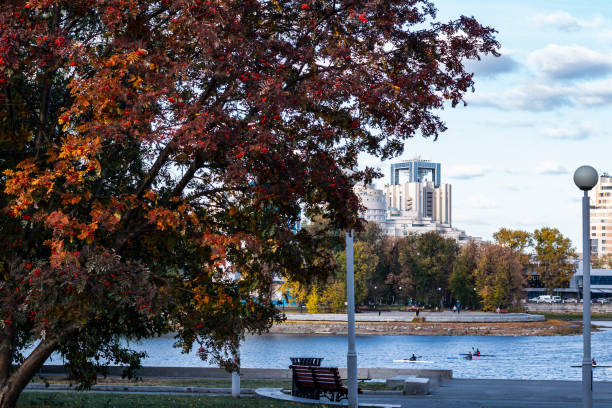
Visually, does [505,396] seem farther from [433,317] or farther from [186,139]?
[433,317]

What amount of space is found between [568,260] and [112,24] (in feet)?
479

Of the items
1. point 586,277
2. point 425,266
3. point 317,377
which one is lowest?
point 317,377

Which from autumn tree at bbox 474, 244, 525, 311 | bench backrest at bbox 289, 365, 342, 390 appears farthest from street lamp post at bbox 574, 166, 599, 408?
autumn tree at bbox 474, 244, 525, 311

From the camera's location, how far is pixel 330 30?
12.2 m

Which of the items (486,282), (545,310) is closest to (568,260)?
(545,310)

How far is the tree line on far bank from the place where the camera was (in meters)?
109

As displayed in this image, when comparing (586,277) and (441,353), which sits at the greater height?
(586,277)

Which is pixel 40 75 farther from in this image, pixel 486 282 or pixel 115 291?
pixel 486 282

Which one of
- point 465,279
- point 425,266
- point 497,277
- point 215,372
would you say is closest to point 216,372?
point 215,372

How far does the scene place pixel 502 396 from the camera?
71.5ft

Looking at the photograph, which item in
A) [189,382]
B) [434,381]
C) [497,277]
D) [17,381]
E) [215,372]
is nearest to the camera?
[17,381]

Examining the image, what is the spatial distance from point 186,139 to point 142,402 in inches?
382

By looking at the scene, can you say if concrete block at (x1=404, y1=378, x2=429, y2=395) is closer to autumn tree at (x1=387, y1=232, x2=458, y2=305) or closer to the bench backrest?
the bench backrest

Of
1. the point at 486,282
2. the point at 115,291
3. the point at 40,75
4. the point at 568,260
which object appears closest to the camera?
the point at 115,291
